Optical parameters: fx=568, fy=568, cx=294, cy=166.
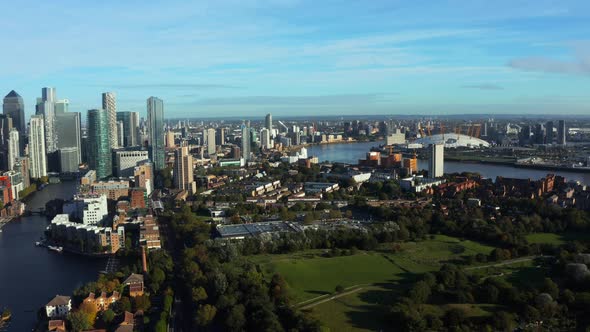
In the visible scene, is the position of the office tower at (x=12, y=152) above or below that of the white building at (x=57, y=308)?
above

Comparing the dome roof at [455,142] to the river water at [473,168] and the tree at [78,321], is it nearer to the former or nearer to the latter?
the river water at [473,168]

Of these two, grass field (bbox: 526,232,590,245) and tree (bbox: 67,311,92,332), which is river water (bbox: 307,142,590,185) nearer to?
grass field (bbox: 526,232,590,245)

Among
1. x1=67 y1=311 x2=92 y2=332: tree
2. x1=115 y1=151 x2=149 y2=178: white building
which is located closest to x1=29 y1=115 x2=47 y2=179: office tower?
x1=115 y1=151 x2=149 y2=178: white building

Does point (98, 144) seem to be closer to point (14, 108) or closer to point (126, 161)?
point (126, 161)

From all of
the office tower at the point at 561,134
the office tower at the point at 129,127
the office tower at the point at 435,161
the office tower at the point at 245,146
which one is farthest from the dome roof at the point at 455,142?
the office tower at the point at 129,127

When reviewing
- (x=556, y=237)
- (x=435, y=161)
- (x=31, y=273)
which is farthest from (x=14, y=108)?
(x=556, y=237)

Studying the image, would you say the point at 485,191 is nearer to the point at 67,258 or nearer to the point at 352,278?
the point at 352,278
